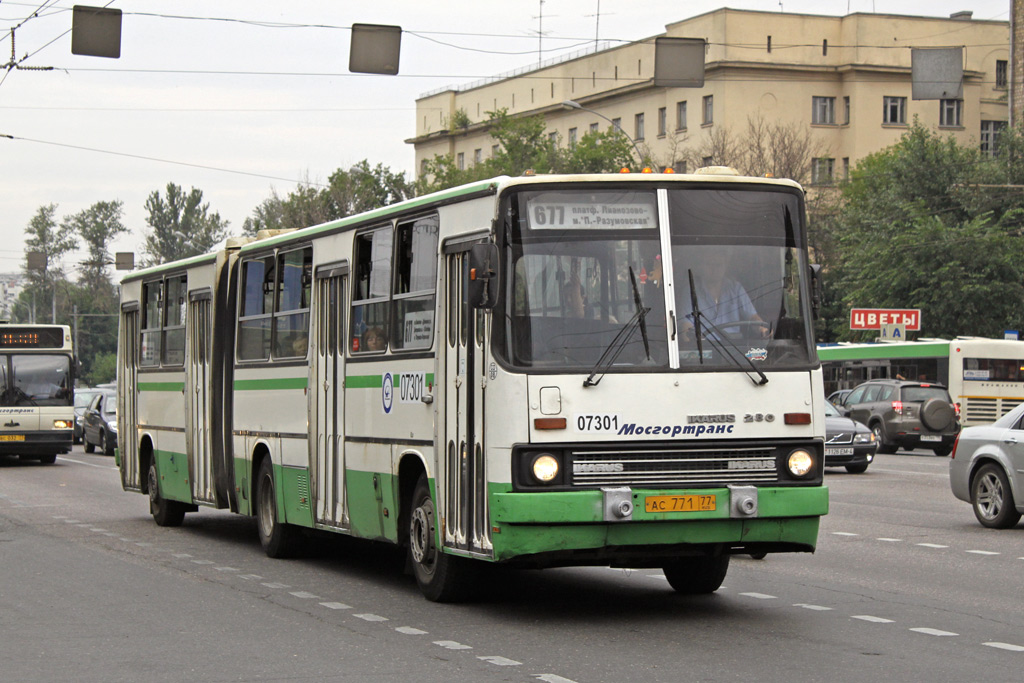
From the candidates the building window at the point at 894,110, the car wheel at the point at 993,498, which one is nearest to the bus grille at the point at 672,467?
the car wheel at the point at 993,498

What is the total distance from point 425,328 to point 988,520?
8477 mm

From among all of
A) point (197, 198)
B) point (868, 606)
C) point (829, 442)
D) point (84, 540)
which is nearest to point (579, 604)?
point (868, 606)

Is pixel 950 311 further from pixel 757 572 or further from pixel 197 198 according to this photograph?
pixel 197 198

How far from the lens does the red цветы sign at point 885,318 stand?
50.3m

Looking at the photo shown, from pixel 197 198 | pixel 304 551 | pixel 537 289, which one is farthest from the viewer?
pixel 197 198

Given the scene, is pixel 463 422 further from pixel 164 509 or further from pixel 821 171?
pixel 821 171

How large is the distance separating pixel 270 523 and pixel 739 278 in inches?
237

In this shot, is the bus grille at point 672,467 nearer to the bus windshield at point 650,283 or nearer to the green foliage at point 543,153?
the bus windshield at point 650,283

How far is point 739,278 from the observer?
10.4 metres

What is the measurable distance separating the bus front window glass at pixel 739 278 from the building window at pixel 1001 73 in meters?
77.7

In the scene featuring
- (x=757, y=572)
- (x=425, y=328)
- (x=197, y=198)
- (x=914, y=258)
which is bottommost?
(x=757, y=572)

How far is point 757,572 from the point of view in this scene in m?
13.4

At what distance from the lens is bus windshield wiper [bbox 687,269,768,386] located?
10.2 meters

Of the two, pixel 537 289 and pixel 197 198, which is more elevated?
pixel 197 198
